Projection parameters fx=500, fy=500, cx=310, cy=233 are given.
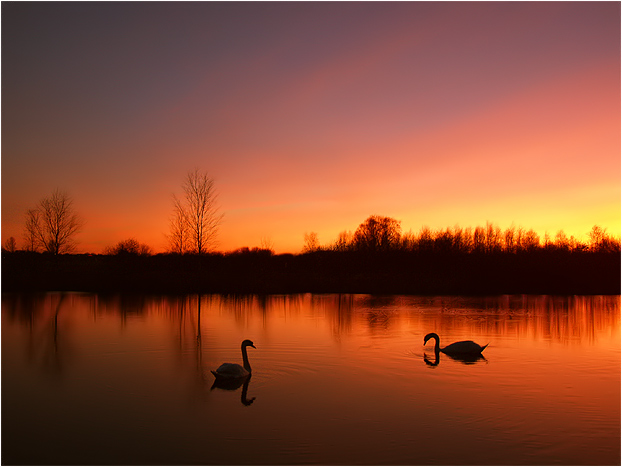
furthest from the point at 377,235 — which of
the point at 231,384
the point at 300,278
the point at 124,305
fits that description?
the point at 231,384

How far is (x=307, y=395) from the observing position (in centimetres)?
914

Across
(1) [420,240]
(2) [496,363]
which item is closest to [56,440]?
(2) [496,363]

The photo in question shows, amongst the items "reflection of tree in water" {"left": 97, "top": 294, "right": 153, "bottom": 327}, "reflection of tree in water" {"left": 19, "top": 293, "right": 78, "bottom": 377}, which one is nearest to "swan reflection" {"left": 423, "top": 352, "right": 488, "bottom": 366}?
"reflection of tree in water" {"left": 19, "top": 293, "right": 78, "bottom": 377}

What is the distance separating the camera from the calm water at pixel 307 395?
6.58 m

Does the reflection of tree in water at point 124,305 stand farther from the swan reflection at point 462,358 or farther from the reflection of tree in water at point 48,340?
the swan reflection at point 462,358

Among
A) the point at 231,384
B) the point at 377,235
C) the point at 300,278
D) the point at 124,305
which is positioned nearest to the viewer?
the point at 231,384

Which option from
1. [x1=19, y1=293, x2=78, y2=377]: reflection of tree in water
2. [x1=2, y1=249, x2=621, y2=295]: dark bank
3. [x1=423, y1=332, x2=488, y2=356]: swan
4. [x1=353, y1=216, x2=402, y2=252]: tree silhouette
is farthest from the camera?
[x1=353, y1=216, x2=402, y2=252]: tree silhouette

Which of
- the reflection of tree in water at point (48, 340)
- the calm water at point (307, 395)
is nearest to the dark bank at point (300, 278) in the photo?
the reflection of tree in water at point (48, 340)

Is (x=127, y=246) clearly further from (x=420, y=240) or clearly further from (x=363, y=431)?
(x=363, y=431)

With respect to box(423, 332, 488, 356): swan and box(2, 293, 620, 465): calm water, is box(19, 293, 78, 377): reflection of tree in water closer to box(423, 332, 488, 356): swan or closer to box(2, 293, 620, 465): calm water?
box(2, 293, 620, 465): calm water

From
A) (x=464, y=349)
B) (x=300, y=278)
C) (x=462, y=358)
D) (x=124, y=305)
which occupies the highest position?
(x=300, y=278)

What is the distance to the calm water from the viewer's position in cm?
658

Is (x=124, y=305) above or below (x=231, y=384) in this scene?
above

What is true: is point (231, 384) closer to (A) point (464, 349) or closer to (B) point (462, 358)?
(B) point (462, 358)
